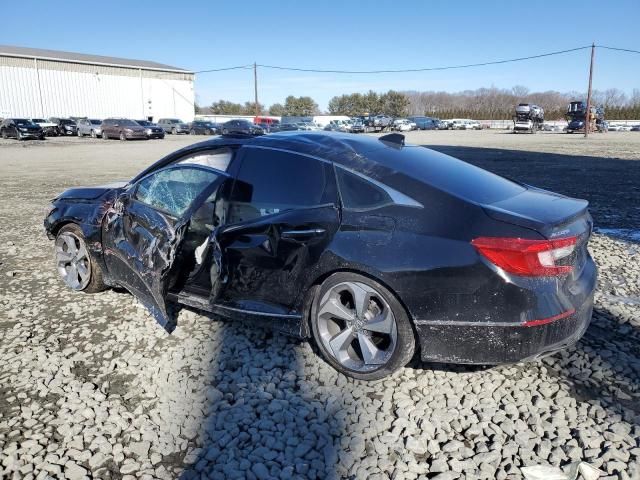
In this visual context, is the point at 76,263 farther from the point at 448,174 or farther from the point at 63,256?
the point at 448,174

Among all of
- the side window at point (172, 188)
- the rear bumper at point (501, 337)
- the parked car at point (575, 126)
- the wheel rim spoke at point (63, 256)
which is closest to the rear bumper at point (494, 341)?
the rear bumper at point (501, 337)

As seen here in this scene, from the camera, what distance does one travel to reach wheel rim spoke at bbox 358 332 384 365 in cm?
314

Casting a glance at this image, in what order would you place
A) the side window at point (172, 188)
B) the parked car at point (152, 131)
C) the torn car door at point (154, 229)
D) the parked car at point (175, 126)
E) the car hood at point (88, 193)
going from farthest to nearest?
1. the parked car at point (175, 126)
2. the parked car at point (152, 131)
3. the car hood at point (88, 193)
4. the side window at point (172, 188)
5. the torn car door at point (154, 229)

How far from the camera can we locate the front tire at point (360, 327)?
9.79 ft

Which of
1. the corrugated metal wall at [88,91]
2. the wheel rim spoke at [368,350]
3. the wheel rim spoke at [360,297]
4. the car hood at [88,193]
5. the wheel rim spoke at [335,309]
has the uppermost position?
the corrugated metal wall at [88,91]

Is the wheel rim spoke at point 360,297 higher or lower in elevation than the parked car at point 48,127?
lower

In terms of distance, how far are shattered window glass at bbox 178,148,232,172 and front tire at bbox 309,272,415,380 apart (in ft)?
4.27

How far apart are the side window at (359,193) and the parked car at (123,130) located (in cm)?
3467

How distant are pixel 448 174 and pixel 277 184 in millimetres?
1165

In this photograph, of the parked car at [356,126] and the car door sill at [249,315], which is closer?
the car door sill at [249,315]

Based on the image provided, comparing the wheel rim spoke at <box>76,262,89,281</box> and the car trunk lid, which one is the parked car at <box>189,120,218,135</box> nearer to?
the wheel rim spoke at <box>76,262,89,281</box>

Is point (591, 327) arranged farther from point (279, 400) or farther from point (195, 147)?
point (195, 147)

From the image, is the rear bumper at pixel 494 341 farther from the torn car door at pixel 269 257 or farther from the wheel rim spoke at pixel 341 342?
the torn car door at pixel 269 257

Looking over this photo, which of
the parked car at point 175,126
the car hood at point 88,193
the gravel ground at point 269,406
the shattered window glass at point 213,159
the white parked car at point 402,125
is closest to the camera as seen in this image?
the gravel ground at point 269,406
